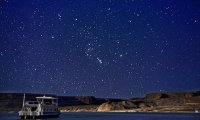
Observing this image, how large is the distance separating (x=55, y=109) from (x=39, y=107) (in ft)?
67.4

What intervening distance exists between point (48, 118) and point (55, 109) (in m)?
9.97

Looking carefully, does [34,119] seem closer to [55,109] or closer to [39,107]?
[39,107]

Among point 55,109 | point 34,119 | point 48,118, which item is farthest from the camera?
point 55,109

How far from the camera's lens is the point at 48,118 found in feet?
477

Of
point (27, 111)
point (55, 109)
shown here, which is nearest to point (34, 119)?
point (27, 111)

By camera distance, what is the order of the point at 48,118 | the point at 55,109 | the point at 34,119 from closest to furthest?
1. the point at 34,119
2. the point at 48,118
3. the point at 55,109

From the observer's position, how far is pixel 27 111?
445 ft

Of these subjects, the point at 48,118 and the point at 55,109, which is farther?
the point at 55,109

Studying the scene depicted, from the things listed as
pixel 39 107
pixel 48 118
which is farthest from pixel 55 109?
pixel 39 107

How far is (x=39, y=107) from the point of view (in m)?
135

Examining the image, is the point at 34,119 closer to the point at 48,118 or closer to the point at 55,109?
the point at 48,118

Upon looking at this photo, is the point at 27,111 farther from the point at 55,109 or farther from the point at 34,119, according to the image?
the point at 55,109

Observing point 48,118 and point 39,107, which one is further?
point 48,118

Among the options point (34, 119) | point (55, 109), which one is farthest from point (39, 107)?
point (55, 109)
